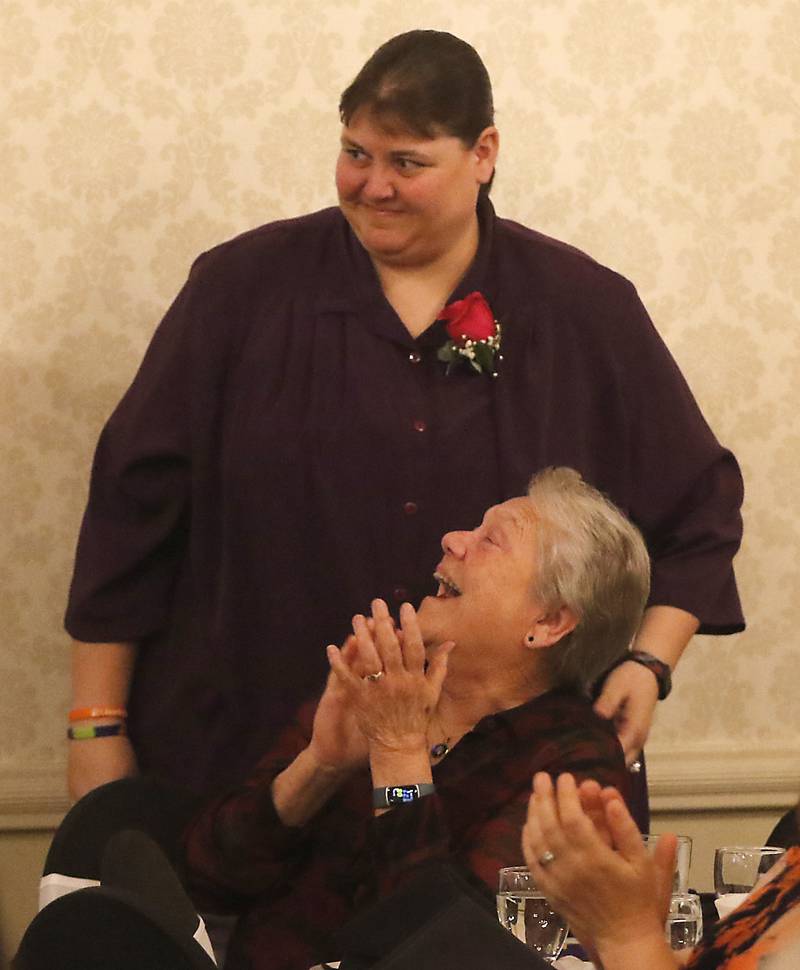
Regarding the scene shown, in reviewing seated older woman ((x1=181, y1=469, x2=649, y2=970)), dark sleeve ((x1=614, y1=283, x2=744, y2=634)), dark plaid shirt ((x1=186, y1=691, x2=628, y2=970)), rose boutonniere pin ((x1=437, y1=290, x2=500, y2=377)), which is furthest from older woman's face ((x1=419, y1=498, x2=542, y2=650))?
dark sleeve ((x1=614, y1=283, x2=744, y2=634))

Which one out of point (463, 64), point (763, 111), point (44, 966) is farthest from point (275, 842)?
point (763, 111)

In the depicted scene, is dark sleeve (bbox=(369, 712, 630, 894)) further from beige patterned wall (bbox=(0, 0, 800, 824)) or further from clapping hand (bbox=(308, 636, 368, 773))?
beige patterned wall (bbox=(0, 0, 800, 824))

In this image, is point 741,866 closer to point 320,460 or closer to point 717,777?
point 320,460

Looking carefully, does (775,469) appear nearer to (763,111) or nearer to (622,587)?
(763,111)

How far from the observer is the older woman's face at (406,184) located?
239cm

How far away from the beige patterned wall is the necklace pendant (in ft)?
4.42

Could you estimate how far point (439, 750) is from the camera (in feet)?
7.21

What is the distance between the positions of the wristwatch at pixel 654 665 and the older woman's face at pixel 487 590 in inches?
12.7

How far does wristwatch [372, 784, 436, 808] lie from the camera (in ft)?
6.43

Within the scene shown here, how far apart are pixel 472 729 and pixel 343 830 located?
0.77 feet

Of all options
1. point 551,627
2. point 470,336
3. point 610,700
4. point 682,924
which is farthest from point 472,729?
point 470,336

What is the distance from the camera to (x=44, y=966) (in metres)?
1.40

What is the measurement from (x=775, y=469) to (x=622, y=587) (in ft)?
4.43

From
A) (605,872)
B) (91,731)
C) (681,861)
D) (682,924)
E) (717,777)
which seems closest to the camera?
(605,872)
